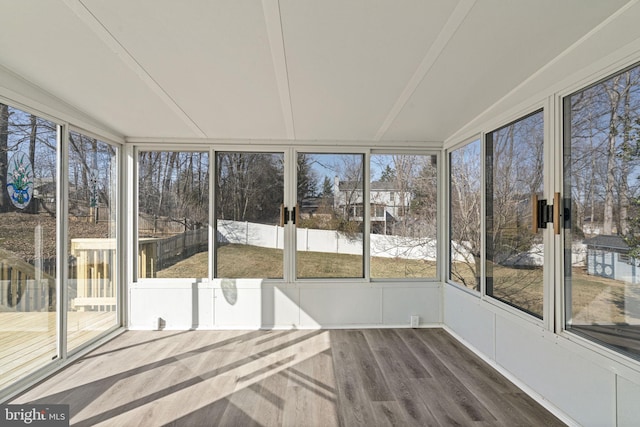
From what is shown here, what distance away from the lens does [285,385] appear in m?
2.43

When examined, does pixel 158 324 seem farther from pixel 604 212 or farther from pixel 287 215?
pixel 604 212

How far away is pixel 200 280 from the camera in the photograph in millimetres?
3664

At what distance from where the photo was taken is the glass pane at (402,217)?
382 cm

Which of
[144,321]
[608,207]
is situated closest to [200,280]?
[144,321]

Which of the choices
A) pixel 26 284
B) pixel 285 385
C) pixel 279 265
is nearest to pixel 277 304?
pixel 279 265

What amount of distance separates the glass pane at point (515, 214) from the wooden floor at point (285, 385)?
2.66 ft

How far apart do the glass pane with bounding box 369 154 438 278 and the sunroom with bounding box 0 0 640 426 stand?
0.09 feet

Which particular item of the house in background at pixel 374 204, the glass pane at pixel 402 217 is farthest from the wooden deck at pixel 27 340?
the glass pane at pixel 402 217

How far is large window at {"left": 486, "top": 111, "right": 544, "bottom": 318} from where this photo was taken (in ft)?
7.70

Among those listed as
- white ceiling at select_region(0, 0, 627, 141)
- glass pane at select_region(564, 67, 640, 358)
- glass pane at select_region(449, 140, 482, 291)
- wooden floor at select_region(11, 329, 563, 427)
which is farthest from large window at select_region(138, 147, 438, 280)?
glass pane at select_region(564, 67, 640, 358)

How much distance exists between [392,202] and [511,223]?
4.77 ft

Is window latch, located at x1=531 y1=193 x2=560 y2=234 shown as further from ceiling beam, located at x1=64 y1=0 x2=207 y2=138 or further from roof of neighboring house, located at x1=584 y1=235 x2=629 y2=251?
ceiling beam, located at x1=64 y1=0 x2=207 y2=138

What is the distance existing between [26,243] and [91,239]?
0.77 metres

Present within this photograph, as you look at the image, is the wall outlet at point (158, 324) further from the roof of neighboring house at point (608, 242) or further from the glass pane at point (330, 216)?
the roof of neighboring house at point (608, 242)
